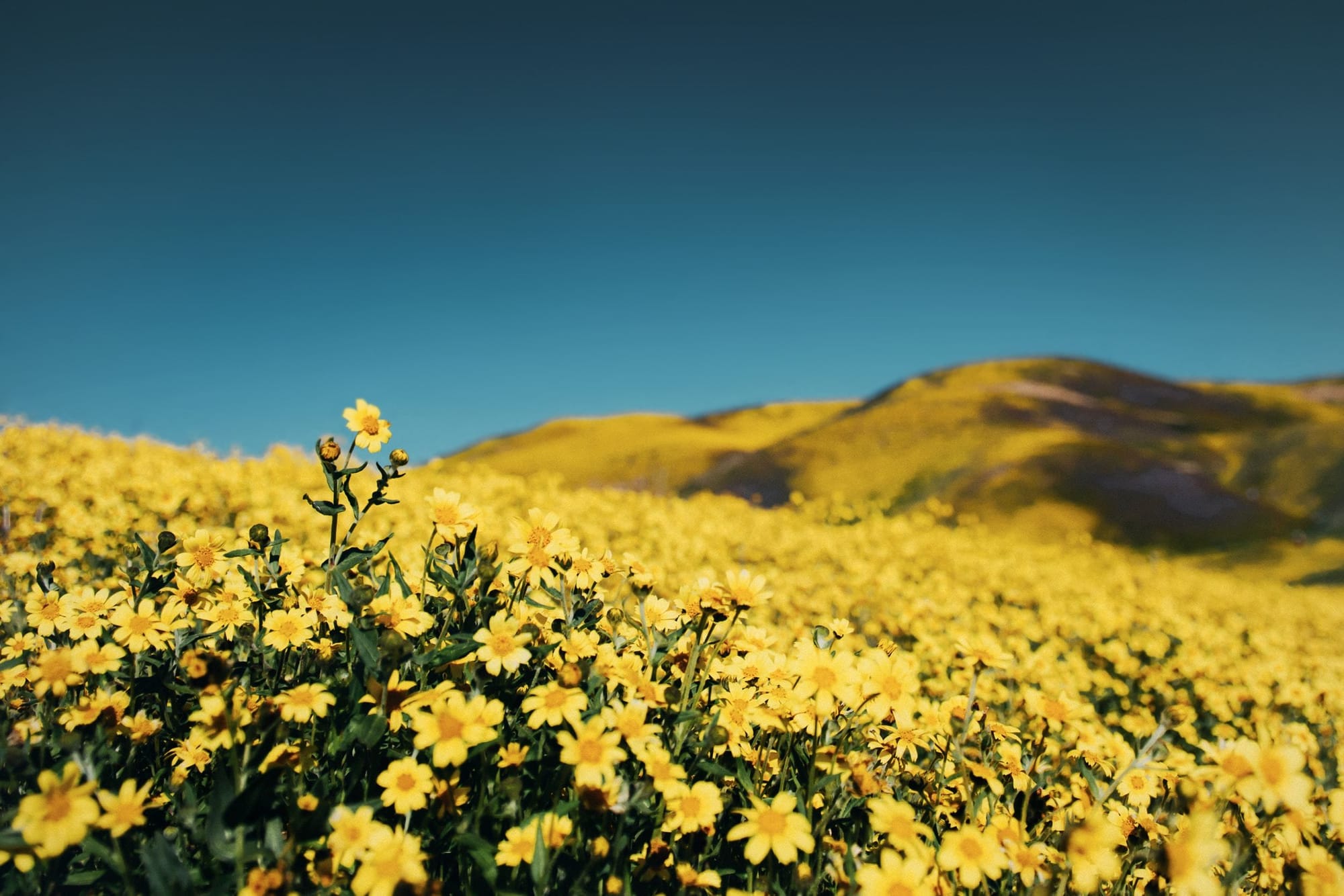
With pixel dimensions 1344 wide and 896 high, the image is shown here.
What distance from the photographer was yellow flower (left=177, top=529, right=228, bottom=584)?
286 centimetres

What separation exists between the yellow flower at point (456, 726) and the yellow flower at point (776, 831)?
758 millimetres

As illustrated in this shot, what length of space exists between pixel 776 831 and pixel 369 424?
2.00 m

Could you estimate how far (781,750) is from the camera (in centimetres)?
260

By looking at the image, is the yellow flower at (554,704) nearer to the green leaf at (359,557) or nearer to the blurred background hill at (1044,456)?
the green leaf at (359,557)

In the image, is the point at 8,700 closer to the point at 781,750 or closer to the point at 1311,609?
the point at 781,750

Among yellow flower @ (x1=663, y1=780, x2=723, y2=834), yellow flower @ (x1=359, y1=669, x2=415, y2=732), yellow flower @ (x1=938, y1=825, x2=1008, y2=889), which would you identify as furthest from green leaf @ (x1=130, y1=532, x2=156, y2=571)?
yellow flower @ (x1=938, y1=825, x2=1008, y2=889)

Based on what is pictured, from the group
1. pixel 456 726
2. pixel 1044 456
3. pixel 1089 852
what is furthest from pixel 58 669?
pixel 1044 456

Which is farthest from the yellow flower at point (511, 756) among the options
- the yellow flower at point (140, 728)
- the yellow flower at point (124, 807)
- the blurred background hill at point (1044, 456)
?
the blurred background hill at point (1044, 456)

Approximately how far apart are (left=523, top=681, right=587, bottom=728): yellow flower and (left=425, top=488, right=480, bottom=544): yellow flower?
672 millimetres

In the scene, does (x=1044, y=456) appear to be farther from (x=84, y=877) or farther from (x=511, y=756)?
(x=84, y=877)

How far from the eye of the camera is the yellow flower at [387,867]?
1.66 meters

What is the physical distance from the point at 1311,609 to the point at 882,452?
22369 millimetres

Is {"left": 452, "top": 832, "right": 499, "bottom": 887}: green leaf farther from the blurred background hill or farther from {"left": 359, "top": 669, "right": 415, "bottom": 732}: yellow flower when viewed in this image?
the blurred background hill

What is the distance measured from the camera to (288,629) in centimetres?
248
